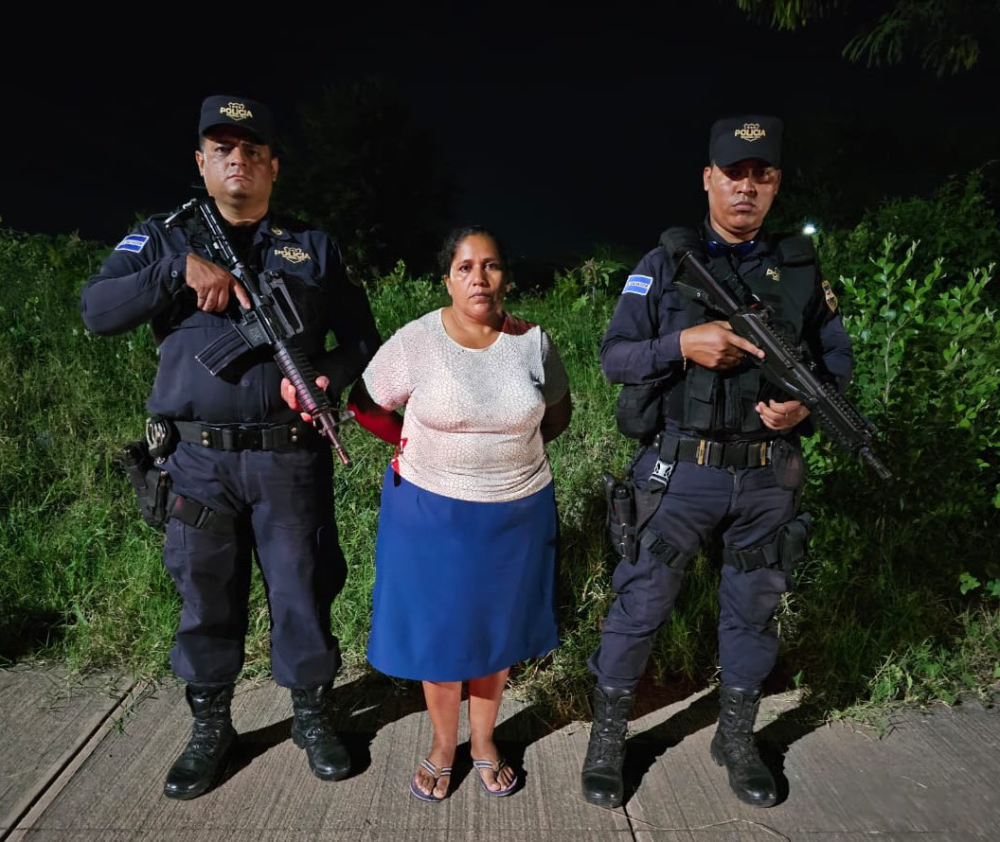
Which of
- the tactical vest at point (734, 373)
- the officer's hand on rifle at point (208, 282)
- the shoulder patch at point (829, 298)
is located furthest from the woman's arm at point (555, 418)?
the officer's hand on rifle at point (208, 282)

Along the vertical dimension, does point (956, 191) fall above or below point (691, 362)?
above

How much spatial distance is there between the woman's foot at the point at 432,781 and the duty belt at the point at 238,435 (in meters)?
1.22

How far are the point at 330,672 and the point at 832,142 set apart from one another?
621 inches

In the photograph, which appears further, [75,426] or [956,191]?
[956,191]

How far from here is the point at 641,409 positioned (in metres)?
2.81

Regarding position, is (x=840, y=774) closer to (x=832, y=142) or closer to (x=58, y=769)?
(x=58, y=769)

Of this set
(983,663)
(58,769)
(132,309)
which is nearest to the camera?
(132,309)

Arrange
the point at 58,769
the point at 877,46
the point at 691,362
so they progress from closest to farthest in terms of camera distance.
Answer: the point at 691,362, the point at 58,769, the point at 877,46

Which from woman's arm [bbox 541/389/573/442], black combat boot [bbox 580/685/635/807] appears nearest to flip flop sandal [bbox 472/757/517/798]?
black combat boot [bbox 580/685/635/807]

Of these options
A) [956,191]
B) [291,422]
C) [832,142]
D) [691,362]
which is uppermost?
[832,142]

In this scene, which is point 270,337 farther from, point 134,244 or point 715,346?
point 715,346

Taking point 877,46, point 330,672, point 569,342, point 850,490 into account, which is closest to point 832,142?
point 877,46

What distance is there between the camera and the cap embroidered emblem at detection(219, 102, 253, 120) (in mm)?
2615

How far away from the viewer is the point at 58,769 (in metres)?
2.92
